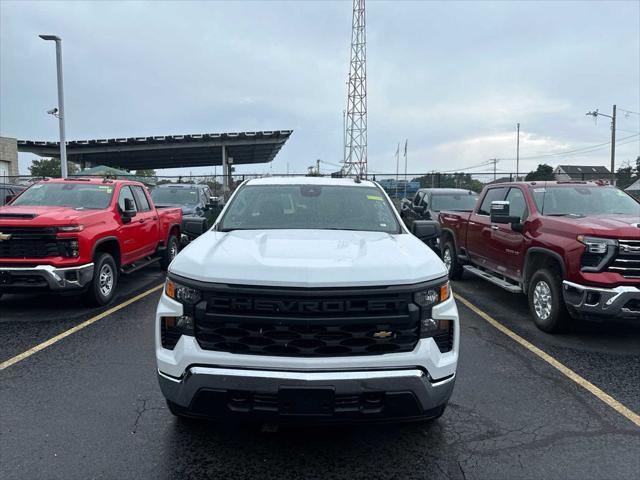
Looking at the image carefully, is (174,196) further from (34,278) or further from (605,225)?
(605,225)

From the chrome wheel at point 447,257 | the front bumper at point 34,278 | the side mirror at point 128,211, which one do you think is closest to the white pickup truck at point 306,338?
the front bumper at point 34,278

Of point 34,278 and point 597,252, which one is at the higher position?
point 597,252

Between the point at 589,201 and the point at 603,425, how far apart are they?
13.0 feet

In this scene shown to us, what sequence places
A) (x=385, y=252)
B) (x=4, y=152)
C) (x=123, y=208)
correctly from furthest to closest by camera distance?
(x=4, y=152), (x=123, y=208), (x=385, y=252)

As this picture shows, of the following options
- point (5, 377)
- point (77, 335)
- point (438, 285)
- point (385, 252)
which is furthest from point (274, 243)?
point (77, 335)

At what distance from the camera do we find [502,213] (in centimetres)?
649

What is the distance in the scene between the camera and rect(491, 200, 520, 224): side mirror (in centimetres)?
644

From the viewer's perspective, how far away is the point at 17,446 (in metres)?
3.21

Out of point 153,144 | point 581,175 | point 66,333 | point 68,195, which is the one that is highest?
point 153,144

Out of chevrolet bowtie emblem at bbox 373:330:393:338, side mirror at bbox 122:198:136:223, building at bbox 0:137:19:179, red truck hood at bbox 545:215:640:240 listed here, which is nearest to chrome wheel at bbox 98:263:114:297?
side mirror at bbox 122:198:136:223

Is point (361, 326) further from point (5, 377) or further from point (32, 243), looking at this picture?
point (32, 243)

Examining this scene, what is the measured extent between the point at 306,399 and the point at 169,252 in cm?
823

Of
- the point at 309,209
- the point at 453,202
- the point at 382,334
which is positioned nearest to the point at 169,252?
the point at 309,209

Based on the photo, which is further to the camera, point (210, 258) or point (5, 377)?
point (5, 377)
